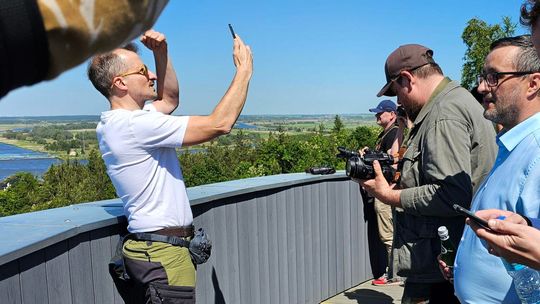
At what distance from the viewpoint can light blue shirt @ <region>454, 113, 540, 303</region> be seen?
1941mm

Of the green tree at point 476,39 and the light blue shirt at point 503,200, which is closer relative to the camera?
the light blue shirt at point 503,200

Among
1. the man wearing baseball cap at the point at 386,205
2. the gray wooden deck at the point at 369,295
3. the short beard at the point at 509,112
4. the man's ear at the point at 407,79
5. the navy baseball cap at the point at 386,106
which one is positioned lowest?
the gray wooden deck at the point at 369,295

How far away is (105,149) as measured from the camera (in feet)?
9.05

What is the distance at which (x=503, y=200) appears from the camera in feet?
6.66

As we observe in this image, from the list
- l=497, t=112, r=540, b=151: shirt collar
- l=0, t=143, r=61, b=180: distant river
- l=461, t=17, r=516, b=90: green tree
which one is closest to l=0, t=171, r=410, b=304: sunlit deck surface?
l=0, t=143, r=61, b=180: distant river

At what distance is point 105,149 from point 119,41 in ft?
6.77

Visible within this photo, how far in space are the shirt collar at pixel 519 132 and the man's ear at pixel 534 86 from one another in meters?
0.14

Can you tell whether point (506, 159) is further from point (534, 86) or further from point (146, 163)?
point (146, 163)

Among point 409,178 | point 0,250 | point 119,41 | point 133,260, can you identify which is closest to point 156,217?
point 133,260

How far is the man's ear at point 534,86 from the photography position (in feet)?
7.48

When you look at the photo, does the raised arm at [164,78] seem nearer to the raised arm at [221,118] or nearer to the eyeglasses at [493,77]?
the raised arm at [221,118]

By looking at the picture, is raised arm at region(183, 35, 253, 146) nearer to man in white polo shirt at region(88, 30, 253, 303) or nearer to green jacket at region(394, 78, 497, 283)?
man in white polo shirt at region(88, 30, 253, 303)

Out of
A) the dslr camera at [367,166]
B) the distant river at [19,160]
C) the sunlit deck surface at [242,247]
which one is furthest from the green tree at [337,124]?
the dslr camera at [367,166]

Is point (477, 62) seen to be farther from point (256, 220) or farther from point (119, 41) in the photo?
point (119, 41)
